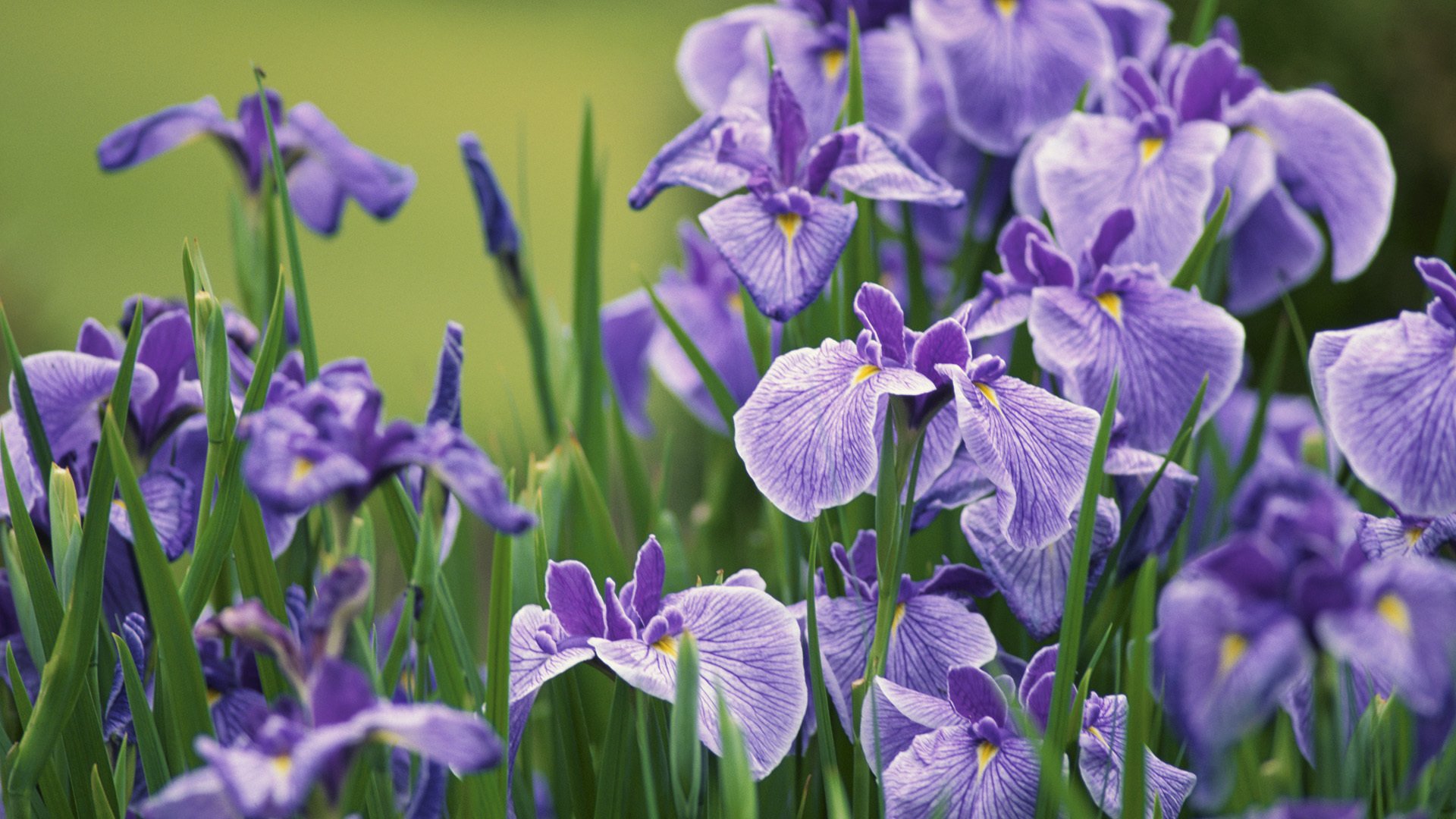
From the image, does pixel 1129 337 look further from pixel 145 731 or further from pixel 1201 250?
pixel 145 731

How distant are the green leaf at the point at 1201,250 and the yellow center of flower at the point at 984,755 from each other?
0.28 m

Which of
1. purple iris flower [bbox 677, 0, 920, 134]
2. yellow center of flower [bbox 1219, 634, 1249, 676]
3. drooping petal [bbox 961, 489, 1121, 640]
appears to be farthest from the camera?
purple iris flower [bbox 677, 0, 920, 134]

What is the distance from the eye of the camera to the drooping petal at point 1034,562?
0.50 meters

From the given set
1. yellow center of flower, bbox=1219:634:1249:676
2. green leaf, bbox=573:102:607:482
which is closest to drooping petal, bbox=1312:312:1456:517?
yellow center of flower, bbox=1219:634:1249:676

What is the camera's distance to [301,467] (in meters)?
0.31

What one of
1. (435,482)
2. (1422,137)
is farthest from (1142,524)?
(1422,137)

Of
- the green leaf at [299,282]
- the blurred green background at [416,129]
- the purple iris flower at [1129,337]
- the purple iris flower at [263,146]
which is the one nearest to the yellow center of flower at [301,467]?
the green leaf at [299,282]

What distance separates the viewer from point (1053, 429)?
46cm

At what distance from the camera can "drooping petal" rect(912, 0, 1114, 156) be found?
737 millimetres

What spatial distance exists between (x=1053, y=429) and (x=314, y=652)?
304 millimetres

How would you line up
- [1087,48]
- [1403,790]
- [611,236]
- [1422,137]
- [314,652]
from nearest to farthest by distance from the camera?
[314,652], [1403,790], [1087,48], [1422,137], [611,236]

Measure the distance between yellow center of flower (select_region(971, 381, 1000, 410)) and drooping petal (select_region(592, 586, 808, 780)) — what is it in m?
0.12

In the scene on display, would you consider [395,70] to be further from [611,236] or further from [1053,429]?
[1053,429]

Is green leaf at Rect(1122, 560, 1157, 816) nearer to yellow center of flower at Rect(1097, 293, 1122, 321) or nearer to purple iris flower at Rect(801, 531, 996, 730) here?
purple iris flower at Rect(801, 531, 996, 730)
